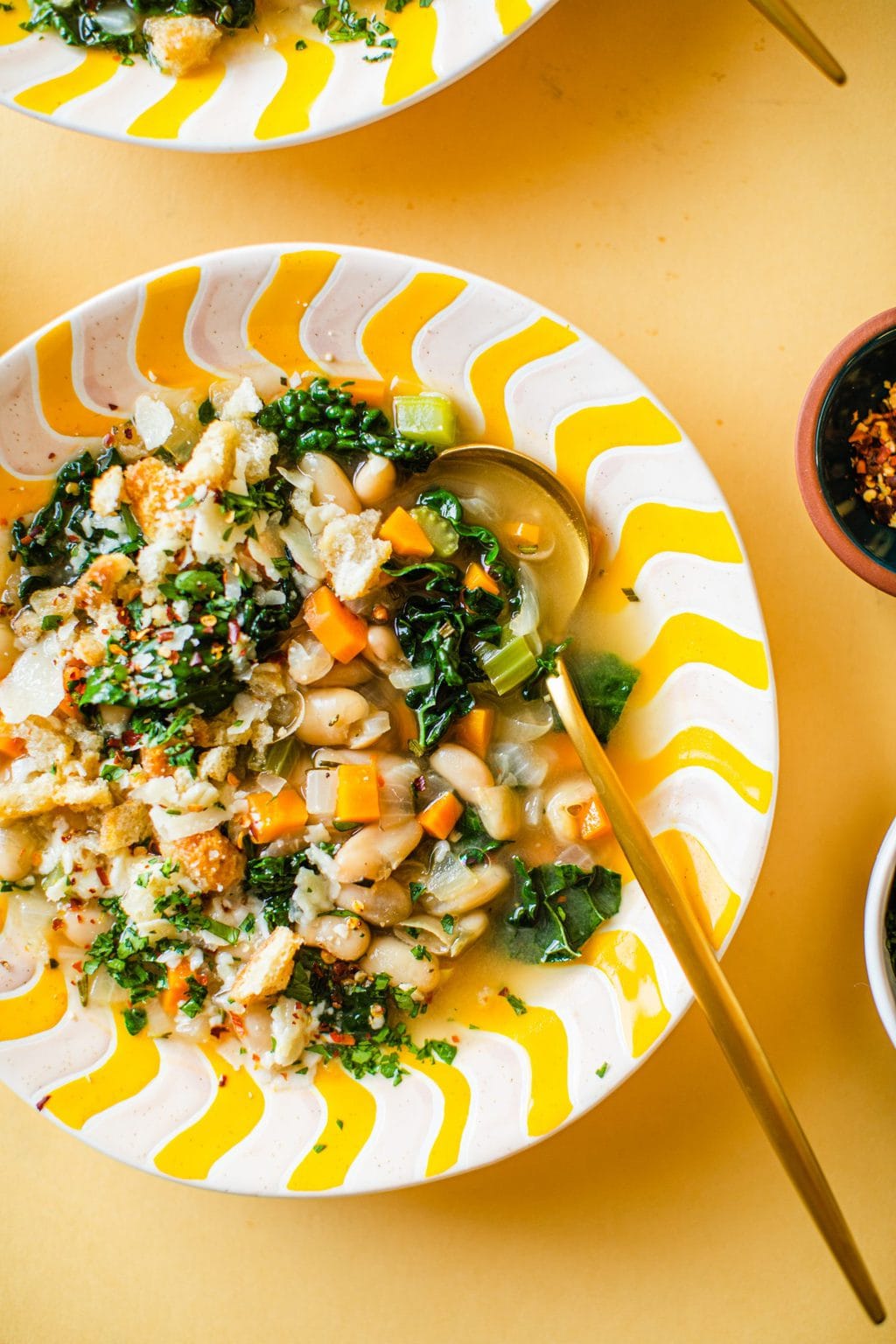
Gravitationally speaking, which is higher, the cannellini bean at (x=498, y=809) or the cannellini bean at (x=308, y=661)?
the cannellini bean at (x=308, y=661)

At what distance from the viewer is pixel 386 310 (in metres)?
1.72

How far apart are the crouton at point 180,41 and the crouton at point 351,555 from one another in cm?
90

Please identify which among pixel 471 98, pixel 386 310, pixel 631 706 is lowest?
pixel 631 706

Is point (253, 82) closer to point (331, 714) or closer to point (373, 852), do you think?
point (331, 714)

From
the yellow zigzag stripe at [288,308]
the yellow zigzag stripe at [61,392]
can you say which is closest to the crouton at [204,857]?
the yellow zigzag stripe at [61,392]

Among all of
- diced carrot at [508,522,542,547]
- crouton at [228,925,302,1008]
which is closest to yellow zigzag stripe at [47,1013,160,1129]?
crouton at [228,925,302,1008]

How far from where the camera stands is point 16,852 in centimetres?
177

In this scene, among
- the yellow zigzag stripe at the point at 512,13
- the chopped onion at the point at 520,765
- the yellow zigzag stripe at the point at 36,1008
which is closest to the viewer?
the yellow zigzag stripe at the point at 512,13

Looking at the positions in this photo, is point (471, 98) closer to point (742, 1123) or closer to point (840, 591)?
point (840, 591)

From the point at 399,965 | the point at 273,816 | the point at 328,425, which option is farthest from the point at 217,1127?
the point at 328,425

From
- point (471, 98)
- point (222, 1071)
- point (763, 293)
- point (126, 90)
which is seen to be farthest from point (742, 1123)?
point (126, 90)

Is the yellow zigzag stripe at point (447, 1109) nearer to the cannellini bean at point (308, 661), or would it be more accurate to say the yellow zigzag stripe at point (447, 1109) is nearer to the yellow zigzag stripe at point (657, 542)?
the cannellini bean at point (308, 661)

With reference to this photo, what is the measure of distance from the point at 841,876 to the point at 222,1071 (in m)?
1.30

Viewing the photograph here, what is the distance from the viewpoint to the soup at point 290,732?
172 cm
